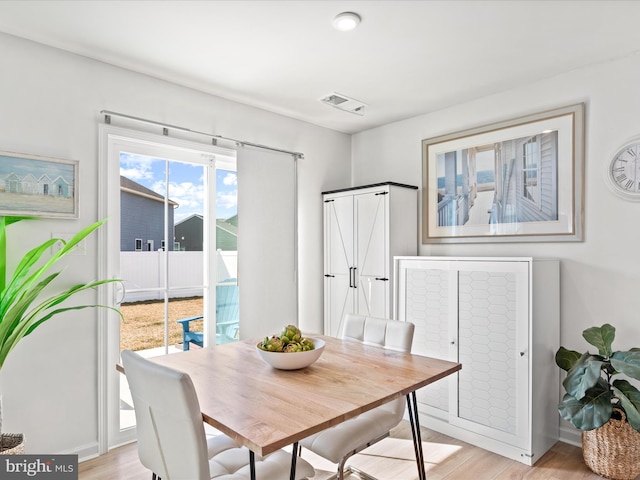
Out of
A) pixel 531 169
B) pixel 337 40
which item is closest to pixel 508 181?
pixel 531 169

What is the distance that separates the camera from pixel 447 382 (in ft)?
9.91

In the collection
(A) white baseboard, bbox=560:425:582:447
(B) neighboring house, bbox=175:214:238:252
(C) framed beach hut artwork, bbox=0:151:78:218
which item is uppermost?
(C) framed beach hut artwork, bbox=0:151:78:218

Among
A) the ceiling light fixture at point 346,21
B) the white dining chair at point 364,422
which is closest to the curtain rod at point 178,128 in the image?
the ceiling light fixture at point 346,21

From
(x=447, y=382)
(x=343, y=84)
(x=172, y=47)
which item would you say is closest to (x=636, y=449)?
(x=447, y=382)

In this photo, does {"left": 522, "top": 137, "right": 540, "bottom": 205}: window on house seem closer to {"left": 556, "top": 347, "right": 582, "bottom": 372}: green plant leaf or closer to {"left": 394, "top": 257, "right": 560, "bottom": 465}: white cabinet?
{"left": 394, "top": 257, "right": 560, "bottom": 465}: white cabinet

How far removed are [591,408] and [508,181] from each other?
5.41 feet

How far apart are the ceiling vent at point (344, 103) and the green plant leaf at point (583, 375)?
249 centimetres

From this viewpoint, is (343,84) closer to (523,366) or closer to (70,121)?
(70,121)

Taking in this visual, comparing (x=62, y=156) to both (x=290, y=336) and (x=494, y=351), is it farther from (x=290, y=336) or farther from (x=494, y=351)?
(x=494, y=351)

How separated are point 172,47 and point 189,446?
2.27 m

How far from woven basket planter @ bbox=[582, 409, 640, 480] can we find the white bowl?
1.87 metres

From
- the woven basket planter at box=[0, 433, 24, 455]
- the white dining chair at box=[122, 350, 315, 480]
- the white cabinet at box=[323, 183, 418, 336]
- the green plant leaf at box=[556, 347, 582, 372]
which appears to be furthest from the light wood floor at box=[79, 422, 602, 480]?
the white cabinet at box=[323, 183, 418, 336]

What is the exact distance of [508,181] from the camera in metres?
3.13

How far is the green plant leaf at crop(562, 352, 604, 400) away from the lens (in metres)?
2.25
